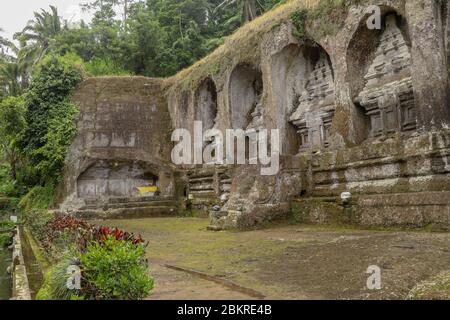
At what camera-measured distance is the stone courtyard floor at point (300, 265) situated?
13.9ft

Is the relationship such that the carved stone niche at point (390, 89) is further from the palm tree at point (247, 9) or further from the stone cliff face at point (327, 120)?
the palm tree at point (247, 9)

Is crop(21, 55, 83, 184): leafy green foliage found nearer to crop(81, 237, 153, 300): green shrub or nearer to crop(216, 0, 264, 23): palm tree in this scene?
crop(216, 0, 264, 23): palm tree

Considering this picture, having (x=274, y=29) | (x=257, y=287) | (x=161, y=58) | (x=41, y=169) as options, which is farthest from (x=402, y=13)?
(x=161, y=58)

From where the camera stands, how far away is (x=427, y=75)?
9.69 meters

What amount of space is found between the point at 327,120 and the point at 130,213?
8836mm

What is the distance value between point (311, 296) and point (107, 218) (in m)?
14.6

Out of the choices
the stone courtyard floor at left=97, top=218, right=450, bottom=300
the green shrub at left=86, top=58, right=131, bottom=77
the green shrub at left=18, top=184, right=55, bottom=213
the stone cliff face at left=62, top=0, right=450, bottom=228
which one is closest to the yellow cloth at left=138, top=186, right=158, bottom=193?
the stone cliff face at left=62, top=0, right=450, bottom=228

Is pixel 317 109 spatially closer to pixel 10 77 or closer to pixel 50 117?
pixel 50 117

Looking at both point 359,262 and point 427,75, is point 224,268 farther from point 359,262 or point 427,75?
point 427,75

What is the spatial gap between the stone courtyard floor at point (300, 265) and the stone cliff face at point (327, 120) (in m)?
1.80

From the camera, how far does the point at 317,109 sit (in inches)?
557

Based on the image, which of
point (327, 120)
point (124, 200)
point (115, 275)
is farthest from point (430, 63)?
point (124, 200)

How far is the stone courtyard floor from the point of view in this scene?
4242mm

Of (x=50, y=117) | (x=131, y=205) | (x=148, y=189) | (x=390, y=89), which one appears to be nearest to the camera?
(x=390, y=89)
